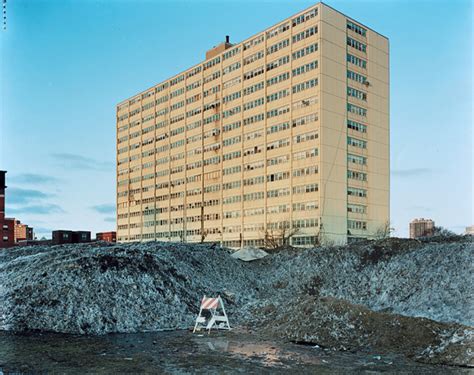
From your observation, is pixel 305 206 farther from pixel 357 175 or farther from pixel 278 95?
pixel 278 95

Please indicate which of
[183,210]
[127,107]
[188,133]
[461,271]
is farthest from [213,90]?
[461,271]

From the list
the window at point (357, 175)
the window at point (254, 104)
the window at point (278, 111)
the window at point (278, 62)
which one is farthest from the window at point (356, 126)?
the window at point (254, 104)

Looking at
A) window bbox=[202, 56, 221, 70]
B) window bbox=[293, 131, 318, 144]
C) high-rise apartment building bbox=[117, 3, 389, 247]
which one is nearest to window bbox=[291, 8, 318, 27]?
high-rise apartment building bbox=[117, 3, 389, 247]

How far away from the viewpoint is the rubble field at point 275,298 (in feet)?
57.3

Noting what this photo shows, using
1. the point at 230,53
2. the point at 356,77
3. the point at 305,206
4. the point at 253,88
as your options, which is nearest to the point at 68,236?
the point at 230,53

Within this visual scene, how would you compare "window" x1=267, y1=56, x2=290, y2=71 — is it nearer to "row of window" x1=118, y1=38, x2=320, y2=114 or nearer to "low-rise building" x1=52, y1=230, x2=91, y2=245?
"row of window" x1=118, y1=38, x2=320, y2=114

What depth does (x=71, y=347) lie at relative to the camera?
1731 centimetres

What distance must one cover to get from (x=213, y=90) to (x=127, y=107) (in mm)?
41157

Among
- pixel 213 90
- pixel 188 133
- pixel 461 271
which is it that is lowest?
pixel 461 271

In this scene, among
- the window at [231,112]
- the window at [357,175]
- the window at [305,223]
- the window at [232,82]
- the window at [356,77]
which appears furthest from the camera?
the window at [232,82]

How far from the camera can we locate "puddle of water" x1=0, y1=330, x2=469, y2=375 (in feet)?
45.4

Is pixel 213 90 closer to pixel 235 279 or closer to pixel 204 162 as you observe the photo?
pixel 204 162

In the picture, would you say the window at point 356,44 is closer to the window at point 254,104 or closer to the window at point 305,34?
the window at point 305,34

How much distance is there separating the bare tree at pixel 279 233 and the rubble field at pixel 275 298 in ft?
173
